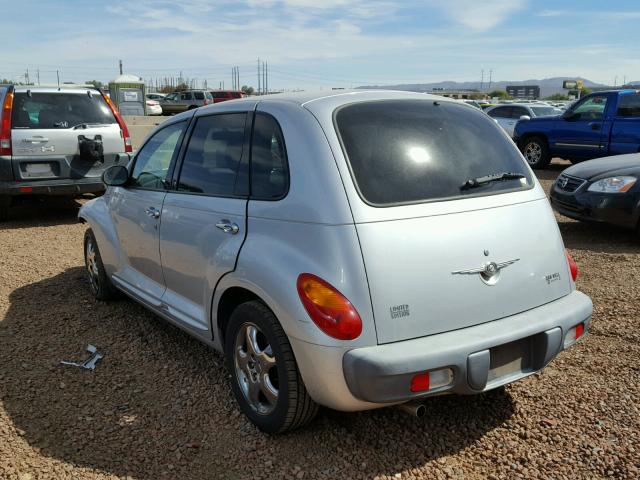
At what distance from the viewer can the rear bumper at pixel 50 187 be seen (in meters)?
7.91

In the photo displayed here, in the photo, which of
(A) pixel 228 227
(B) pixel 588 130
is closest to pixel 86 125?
(A) pixel 228 227

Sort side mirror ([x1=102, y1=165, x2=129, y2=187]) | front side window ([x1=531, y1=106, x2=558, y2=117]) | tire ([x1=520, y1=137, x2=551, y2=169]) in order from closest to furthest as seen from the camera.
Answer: side mirror ([x1=102, y1=165, x2=129, y2=187]) → tire ([x1=520, y1=137, x2=551, y2=169]) → front side window ([x1=531, y1=106, x2=558, y2=117])

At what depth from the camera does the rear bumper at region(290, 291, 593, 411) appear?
8.31 ft

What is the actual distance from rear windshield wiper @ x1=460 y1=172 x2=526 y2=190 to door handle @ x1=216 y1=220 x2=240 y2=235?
45.6 inches

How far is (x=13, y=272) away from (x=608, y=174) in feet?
21.8

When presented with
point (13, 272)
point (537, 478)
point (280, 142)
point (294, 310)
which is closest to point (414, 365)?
point (294, 310)

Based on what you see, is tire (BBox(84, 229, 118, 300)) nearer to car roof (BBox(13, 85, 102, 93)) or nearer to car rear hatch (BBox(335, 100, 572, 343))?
car rear hatch (BBox(335, 100, 572, 343))

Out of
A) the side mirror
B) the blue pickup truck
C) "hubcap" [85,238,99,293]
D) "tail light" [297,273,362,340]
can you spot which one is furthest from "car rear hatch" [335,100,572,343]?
the blue pickup truck

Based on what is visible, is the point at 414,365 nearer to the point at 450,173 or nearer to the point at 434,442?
the point at 434,442

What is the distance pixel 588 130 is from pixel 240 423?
39.5 feet

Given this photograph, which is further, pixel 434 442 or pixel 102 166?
pixel 102 166

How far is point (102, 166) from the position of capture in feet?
28.0

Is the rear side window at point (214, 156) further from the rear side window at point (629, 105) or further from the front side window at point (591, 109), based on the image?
the front side window at point (591, 109)

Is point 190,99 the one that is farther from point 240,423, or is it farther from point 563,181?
point 240,423
